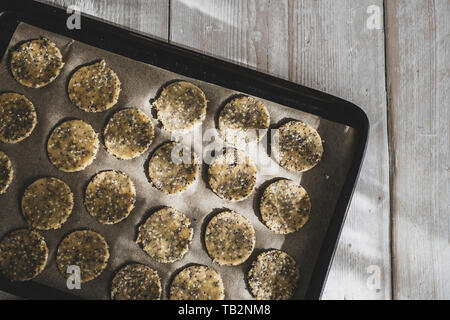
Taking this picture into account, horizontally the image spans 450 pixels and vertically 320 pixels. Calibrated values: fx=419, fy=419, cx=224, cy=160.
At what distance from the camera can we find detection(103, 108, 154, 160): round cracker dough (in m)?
1.13

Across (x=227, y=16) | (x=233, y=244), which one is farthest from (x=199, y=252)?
(x=227, y=16)

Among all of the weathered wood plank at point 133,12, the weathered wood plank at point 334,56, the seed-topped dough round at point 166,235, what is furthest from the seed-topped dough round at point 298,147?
the weathered wood plank at point 133,12

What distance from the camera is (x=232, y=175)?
3.72ft

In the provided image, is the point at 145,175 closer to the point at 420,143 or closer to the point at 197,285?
the point at 197,285

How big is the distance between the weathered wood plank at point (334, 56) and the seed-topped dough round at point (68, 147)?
1.23ft

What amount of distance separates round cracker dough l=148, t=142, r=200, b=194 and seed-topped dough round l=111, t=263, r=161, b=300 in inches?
8.6

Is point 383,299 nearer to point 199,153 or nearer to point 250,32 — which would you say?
point 199,153

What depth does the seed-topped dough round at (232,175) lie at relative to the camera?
113 centimetres

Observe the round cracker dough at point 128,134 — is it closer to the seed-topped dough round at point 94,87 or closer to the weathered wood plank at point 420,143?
the seed-topped dough round at point 94,87

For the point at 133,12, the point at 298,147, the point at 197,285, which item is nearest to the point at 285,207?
the point at 298,147

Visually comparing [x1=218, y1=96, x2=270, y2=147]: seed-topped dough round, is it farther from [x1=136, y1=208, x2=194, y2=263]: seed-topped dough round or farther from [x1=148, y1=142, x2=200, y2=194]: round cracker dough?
[x1=136, y1=208, x2=194, y2=263]: seed-topped dough round

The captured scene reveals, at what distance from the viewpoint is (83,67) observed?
114 cm

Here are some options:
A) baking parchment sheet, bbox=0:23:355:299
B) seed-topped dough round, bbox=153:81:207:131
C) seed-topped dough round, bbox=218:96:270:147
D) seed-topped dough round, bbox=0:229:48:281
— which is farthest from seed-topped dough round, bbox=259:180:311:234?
seed-topped dough round, bbox=0:229:48:281

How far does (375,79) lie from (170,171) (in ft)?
2.14
